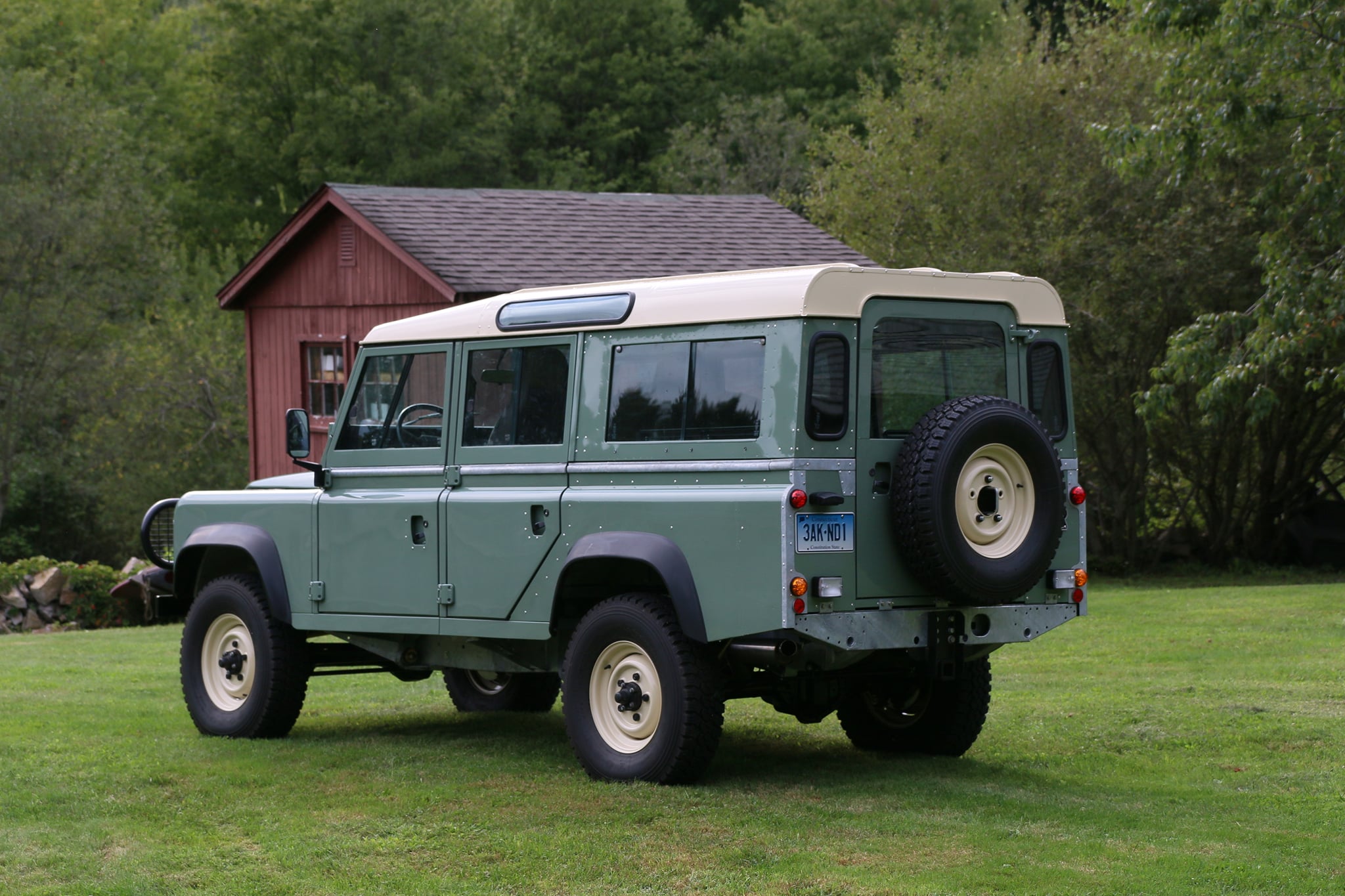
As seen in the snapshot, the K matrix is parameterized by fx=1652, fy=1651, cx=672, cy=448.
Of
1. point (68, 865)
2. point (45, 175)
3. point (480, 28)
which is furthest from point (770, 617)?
point (480, 28)

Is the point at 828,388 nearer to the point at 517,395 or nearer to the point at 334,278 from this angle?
the point at 517,395

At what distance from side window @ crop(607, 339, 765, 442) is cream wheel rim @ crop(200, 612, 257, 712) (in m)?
3.02

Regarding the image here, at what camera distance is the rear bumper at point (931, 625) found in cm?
710

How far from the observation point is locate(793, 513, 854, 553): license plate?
23.1 feet

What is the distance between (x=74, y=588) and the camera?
2078 cm

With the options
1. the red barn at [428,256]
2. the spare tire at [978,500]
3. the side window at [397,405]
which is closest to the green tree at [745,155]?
the red barn at [428,256]

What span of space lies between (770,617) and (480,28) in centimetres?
4046

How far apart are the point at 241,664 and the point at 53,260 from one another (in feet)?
89.2

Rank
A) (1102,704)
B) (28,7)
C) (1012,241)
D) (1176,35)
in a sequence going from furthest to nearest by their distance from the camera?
Result: (28,7) < (1012,241) < (1176,35) < (1102,704)

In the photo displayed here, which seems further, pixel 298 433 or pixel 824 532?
pixel 298 433

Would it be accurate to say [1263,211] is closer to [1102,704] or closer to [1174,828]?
[1102,704]

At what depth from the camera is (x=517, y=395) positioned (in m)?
8.45

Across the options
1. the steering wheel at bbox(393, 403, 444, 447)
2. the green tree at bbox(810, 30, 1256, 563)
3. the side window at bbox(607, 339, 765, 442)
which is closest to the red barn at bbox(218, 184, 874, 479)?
the green tree at bbox(810, 30, 1256, 563)

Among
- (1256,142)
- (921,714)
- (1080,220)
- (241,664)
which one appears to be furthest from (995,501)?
(1080,220)
